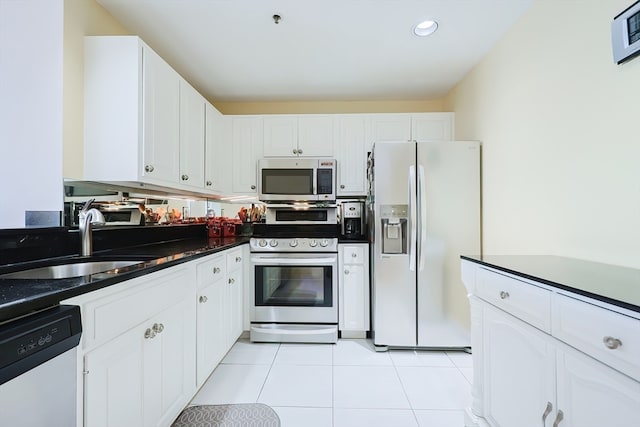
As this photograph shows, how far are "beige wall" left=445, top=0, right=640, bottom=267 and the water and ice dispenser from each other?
0.64 meters

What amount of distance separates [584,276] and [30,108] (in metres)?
2.60

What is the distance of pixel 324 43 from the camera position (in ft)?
7.07

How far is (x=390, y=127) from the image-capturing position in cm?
299

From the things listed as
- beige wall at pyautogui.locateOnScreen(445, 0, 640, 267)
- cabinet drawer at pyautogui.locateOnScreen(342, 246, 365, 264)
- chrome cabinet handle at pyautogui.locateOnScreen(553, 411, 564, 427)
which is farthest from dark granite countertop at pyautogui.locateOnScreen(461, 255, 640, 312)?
cabinet drawer at pyautogui.locateOnScreen(342, 246, 365, 264)

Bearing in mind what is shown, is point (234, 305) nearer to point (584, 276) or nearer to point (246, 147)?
point (246, 147)

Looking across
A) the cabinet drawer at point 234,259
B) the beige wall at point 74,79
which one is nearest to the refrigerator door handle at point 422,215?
the cabinet drawer at point 234,259

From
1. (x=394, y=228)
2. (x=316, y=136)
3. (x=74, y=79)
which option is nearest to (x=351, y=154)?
(x=316, y=136)

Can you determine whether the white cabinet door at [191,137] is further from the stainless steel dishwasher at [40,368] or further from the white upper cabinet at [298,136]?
the stainless steel dishwasher at [40,368]

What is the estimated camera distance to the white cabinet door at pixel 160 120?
174 cm

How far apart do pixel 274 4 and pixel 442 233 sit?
6.74 feet

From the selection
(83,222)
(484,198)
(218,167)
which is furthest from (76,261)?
(484,198)

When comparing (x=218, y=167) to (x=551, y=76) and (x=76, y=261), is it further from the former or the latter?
(x=551, y=76)

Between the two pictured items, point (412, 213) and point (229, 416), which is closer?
point (229, 416)

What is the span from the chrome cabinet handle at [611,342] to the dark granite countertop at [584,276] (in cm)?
10
